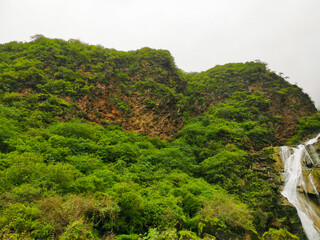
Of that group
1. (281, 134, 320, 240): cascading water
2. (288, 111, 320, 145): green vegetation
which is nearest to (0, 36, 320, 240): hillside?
(288, 111, 320, 145): green vegetation

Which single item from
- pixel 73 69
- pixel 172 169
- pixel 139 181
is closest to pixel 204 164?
pixel 172 169

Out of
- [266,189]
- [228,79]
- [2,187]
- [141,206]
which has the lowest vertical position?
[266,189]

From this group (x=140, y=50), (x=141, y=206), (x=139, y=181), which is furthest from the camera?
(x=140, y=50)

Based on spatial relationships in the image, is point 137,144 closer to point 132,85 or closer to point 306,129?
point 132,85

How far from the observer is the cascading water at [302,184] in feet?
48.4

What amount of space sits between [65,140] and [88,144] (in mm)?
1984

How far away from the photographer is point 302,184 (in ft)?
58.2

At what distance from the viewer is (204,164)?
2177 cm

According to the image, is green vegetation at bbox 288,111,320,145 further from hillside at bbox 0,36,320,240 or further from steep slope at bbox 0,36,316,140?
steep slope at bbox 0,36,316,140

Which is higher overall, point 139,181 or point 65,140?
point 65,140

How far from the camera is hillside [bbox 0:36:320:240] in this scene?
905cm

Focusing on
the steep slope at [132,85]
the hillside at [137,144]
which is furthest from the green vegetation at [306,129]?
the steep slope at [132,85]

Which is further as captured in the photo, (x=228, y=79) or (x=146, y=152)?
(x=228, y=79)

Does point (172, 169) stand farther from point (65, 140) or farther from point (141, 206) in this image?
point (65, 140)
